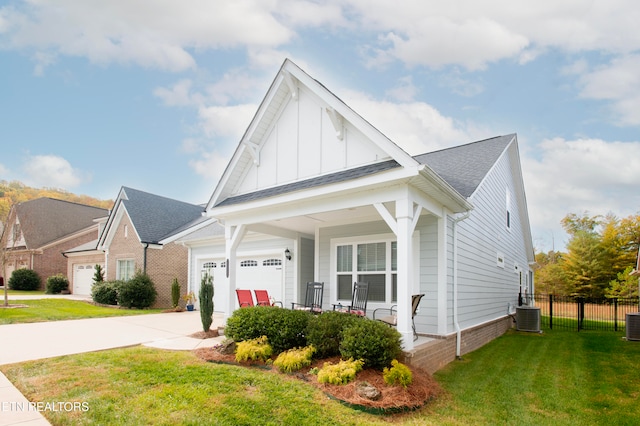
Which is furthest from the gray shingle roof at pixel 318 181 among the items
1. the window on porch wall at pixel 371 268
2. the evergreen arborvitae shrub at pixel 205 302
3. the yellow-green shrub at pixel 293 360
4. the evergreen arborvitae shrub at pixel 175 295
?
the evergreen arborvitae shrub at pixel 175 295

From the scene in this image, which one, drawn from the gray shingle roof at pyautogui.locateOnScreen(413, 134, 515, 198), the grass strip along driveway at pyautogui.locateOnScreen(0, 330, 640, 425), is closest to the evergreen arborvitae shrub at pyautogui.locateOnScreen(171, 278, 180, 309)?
the grass strip along driveway at pyautogui.locateOnScreen(0, 330, 640, 425)

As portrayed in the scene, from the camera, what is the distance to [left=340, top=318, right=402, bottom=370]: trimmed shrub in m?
5.38

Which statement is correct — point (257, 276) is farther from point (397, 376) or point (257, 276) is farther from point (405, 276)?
point (397, 376)

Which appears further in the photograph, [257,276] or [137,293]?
[137,293]

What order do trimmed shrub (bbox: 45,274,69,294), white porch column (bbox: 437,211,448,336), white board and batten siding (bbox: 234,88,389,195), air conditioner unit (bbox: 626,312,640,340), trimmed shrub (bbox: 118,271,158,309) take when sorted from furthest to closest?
trimmed shrub (bbox: 45,274,69,294), trimmed shrub (bbox: 118,271,158,309), air conditioner unit (bbox: 626,312,640,340), white porch column (bbox: 437,211,448,336), white board and batten siding (bbox: 234,88,389,195)

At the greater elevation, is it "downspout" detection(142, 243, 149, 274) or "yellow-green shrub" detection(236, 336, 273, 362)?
"downspout" detection(142, 243, 149, 274)

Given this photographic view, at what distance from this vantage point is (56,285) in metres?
24.2

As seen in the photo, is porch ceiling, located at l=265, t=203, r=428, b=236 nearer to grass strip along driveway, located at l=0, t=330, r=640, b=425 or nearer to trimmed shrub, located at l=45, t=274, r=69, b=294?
grass strip along driveway, located at l=0, t=330, r=640, b=425

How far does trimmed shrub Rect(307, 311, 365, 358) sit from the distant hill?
95.1ft

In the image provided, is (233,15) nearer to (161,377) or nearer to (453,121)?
(161,377)

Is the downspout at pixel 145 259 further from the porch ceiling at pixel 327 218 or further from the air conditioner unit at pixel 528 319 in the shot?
the air conditioner unit at pixel 528 319

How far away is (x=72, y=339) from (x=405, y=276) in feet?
24.6

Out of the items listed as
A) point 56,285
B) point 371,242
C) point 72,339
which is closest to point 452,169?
point 371,242

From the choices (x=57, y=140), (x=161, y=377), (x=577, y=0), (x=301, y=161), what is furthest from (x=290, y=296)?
(x=57, y=140)
